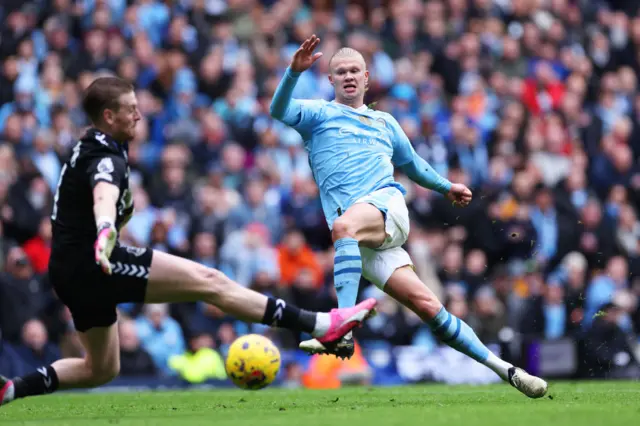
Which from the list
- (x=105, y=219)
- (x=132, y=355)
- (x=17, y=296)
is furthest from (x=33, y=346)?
(x=105, y=219)

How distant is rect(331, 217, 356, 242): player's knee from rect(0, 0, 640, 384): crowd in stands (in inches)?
190

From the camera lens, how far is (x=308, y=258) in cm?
1648

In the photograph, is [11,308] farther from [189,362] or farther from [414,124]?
[414,124]

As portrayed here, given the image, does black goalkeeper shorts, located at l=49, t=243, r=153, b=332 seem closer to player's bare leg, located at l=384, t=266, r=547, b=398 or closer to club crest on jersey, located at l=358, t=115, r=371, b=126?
player's bare leg, located at l=384, t=266, r=547, b=398

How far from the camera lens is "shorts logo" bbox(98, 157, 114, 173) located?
315 inches

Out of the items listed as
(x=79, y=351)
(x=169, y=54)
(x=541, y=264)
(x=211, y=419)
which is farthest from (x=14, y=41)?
(x=211, y=419)

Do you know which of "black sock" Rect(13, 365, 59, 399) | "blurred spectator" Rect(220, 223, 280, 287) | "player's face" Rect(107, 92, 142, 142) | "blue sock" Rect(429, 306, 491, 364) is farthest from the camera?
"blurred spectator" Rect(220, 223, 280, 287)

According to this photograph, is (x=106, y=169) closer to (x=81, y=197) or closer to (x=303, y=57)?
(x=81, y=197)

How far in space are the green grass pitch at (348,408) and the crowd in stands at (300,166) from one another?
9.40 ft

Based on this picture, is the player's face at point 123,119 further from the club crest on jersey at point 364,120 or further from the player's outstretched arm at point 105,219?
the club crest on jersey at point 364,120

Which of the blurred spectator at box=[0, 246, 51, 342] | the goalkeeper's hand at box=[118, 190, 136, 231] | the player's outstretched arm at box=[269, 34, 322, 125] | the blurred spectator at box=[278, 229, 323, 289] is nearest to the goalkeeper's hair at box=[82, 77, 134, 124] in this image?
the goalkeeper's hand at box=[118, 190, 136, 231]

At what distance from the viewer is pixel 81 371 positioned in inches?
350

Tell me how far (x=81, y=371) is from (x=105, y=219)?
5.65 feet

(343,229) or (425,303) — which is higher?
(343,229)
